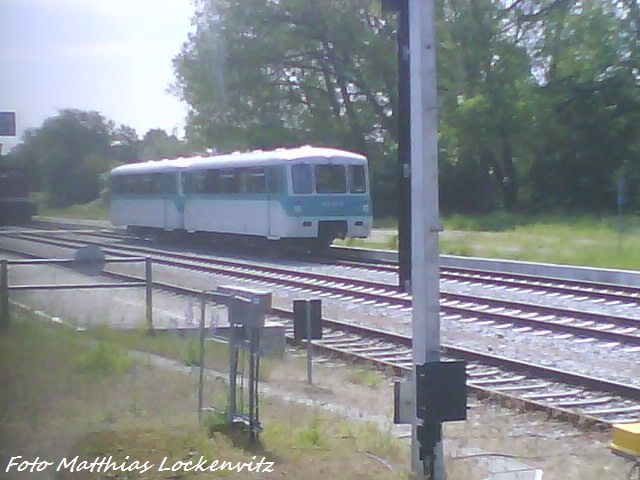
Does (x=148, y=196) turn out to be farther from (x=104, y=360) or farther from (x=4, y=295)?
(x=104, y=360)

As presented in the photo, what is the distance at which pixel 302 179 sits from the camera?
2441 centimetres

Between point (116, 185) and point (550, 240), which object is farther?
point (550, 240)

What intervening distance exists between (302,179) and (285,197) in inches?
26.6

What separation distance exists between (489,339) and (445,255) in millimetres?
11583

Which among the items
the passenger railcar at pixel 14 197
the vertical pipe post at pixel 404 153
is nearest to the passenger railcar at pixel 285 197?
the vertical pipe post at pixel 404 153

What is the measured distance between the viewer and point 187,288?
1395 centimetres

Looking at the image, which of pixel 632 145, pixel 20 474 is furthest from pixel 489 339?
pixel 632 145

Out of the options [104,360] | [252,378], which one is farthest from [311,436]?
[104,360]

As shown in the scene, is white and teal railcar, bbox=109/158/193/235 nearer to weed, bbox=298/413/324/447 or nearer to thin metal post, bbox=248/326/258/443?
thin metal post, bbox=248/326/258/443

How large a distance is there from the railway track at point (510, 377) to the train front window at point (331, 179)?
10.5 metres

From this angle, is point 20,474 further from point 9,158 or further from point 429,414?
point 429,414

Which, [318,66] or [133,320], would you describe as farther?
[318,66]

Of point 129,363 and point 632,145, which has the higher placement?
point 632,145

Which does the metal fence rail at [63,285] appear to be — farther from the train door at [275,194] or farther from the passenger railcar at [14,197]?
the train door at [275,194]
